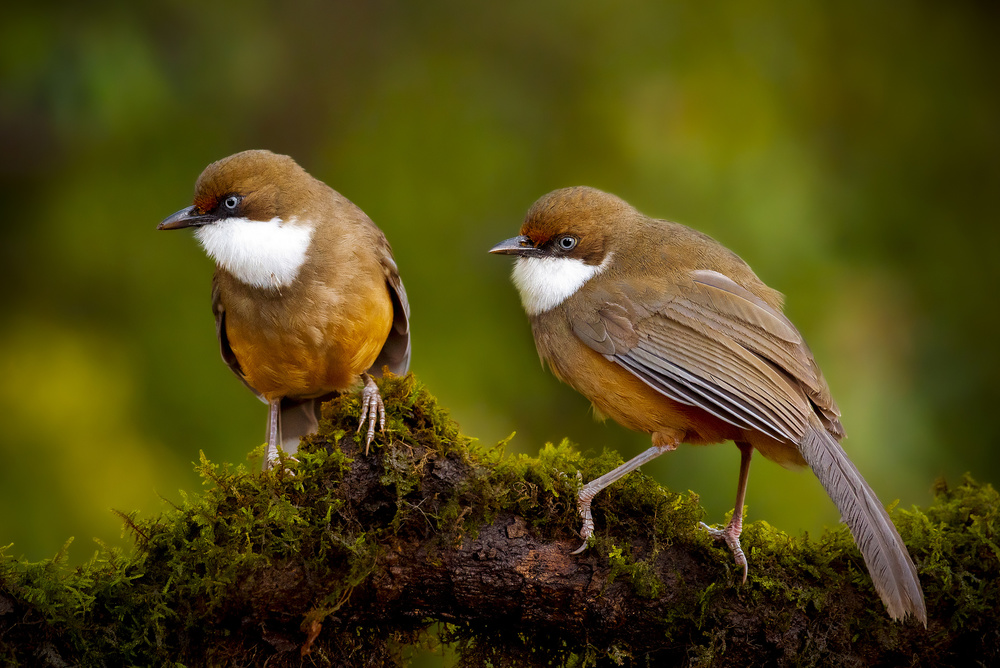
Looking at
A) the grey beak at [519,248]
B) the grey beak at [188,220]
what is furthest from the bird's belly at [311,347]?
the grey beak at [519,248]

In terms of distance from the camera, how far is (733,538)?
318 centimetres

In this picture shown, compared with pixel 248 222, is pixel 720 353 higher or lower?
lower

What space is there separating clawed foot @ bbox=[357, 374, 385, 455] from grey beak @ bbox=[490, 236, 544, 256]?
97 cm

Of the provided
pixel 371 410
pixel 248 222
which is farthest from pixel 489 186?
pixel 371 410

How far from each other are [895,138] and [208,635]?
5.41 metres

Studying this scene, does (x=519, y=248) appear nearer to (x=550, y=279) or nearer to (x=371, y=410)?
(x=550, y=279)

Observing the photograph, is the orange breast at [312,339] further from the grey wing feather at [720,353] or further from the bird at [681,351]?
the grey wing feather at [720,353]

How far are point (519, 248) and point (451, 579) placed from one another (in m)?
1.51

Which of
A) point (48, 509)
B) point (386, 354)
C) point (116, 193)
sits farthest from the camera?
point (116, 193)

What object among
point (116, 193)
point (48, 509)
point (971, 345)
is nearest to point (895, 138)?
point (971, 345)

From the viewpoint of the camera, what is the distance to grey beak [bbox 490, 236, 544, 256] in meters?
3.92

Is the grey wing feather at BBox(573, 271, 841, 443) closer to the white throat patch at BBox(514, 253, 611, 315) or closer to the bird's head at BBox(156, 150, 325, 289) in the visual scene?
the white throat patch at BBox(514, 253, 611, 315)

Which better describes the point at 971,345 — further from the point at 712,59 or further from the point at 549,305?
the point at 549,305

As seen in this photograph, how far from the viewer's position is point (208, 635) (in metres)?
2.87
